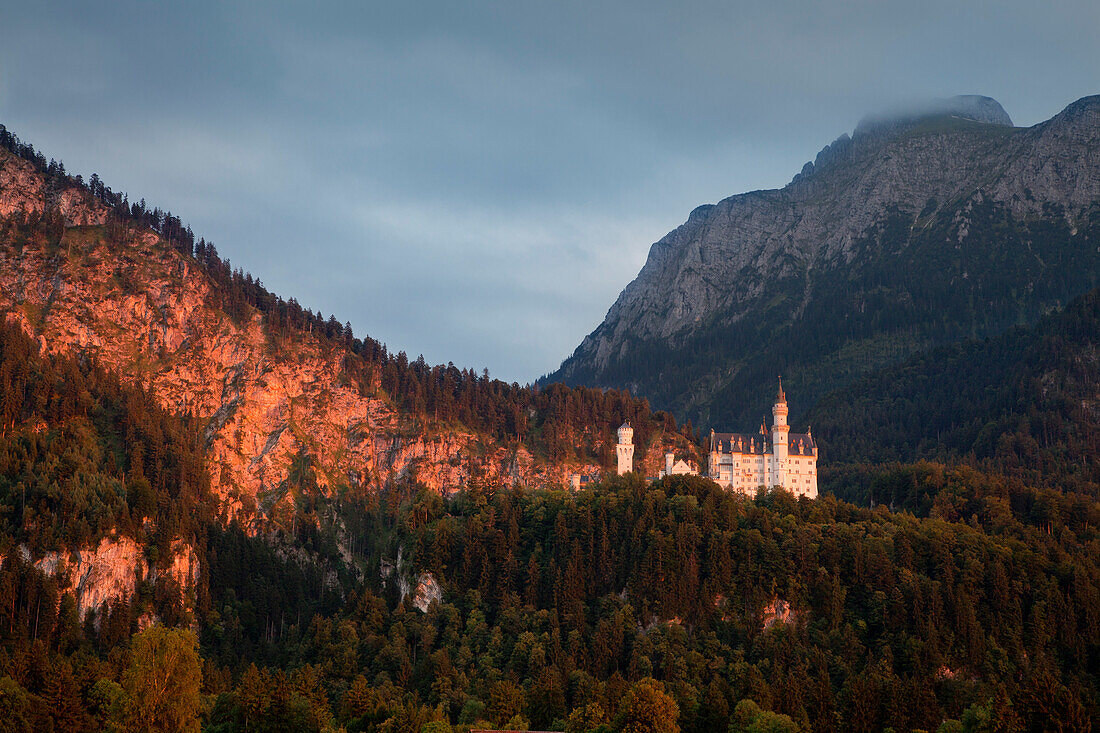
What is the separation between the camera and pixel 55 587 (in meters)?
160

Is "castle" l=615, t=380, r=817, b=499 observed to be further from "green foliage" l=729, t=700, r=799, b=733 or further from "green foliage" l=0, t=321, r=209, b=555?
"green foliage" l=0, t=321, r=209, b=555

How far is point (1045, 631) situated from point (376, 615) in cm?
9285

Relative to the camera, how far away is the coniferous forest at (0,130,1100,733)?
11231cm

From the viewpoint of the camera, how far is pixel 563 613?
157 meters

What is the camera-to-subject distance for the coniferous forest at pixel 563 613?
11231 centimetres

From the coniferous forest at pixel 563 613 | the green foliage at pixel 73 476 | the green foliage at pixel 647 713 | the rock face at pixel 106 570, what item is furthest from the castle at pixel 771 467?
the green foliage at pixel 73 476

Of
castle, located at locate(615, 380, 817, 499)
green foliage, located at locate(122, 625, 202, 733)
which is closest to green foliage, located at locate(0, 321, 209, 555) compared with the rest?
green foliage, located at locate(122, 625, 202, 733)

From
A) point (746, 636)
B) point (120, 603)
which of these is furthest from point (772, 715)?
point (120, 603)

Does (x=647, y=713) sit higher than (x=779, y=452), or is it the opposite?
(x=779, y=452)

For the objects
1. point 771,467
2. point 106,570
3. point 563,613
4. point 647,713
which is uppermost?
point 771,467

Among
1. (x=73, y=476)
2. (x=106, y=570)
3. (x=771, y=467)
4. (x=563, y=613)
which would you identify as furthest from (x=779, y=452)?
(x=73, y=476)

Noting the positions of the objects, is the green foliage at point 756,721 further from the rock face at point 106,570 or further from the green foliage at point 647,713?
the rock face at point 106,570

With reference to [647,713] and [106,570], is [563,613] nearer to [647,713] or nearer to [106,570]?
[647,713]

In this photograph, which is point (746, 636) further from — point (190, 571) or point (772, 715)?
point (190, 571)
